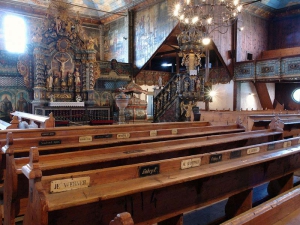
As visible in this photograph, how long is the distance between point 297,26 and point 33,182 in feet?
55.9

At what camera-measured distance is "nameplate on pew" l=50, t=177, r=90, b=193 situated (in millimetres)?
1674

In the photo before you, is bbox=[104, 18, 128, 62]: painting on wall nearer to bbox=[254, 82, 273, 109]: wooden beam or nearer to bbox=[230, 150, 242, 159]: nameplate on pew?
bbox=[254, 82, 273, 109]: wooden beam

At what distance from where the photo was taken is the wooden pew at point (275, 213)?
125 cm

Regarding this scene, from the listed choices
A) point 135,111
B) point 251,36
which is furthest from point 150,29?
point 251,36

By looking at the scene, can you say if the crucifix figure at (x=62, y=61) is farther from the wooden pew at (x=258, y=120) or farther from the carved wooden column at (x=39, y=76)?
the wooden pew at (x=258, y=120)

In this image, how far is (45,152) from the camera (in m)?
3.07

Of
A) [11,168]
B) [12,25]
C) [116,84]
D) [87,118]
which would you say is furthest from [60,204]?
[12,25]

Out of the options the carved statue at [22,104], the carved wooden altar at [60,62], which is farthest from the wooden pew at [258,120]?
the carved statue at [22,104]

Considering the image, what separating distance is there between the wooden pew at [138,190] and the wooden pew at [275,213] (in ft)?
2.32

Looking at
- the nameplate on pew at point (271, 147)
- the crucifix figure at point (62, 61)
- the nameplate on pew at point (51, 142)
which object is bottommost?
the nameplate on pew at point (271, 147)

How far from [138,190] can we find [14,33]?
16.4 meters

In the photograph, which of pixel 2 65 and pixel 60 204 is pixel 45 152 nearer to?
pixel 60 204

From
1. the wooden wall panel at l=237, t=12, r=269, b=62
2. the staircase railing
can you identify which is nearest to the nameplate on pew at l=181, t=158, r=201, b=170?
the staircase railing

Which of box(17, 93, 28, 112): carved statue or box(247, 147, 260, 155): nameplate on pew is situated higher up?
box(17, 93, 28, 112): carved statue
